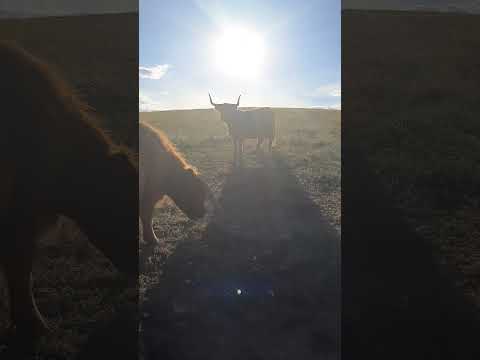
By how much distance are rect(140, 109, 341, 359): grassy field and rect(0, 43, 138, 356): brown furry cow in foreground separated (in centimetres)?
85

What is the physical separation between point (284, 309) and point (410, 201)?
3673mm

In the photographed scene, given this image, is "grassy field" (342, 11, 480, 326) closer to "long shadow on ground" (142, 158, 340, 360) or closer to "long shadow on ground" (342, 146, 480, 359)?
"long shadow on ground" (342, 146, 480, 359)

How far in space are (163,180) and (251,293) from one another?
2.05 m

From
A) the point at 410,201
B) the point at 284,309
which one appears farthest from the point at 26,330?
the point at 410,201

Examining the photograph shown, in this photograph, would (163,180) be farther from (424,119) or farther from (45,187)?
(424,119)

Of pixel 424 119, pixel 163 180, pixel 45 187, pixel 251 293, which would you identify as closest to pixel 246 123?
pixel 424 119

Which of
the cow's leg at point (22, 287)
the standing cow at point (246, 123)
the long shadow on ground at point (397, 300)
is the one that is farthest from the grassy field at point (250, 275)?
the standing cow at point (246, 123)

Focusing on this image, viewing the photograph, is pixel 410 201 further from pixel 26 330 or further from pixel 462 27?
pixel 462 27

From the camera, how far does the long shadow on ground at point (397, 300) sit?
8.01ft

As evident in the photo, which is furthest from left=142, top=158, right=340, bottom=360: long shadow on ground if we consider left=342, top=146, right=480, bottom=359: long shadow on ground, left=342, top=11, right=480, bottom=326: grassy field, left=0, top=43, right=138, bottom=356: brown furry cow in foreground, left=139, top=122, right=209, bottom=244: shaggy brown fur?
left=342, top=11, right=480, bottom=326: grassy field

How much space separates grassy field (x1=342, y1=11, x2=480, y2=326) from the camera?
4467 millimetres

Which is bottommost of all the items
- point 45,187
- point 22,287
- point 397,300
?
point 397,300

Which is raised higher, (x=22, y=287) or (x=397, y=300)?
(x=22, y=287)

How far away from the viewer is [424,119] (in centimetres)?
932
